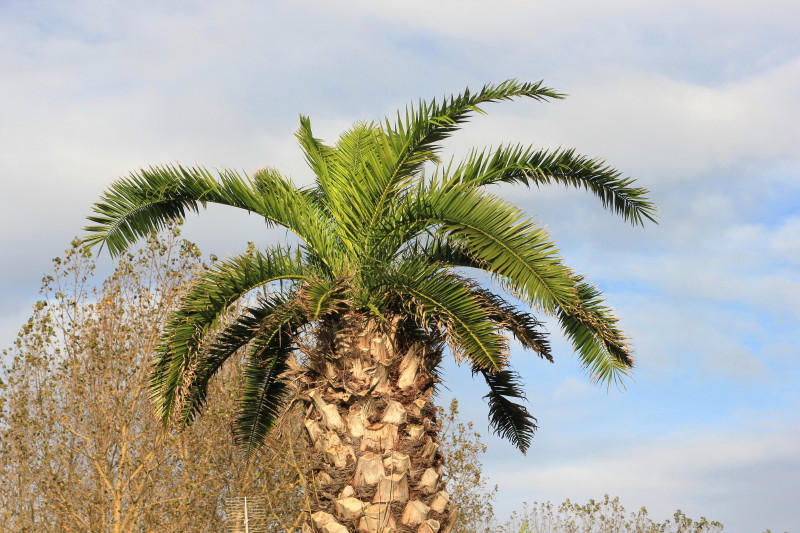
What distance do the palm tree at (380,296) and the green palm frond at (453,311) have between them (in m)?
0.02

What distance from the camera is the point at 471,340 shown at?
9.16 meters

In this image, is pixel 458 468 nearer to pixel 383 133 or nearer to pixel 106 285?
pixel 106 285

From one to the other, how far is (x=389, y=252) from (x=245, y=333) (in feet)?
7.05

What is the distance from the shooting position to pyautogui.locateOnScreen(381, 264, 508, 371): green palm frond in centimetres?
909

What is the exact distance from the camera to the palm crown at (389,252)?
9.22 m

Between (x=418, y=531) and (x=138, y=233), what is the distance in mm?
4888

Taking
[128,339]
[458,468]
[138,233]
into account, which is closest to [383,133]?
[138,233]

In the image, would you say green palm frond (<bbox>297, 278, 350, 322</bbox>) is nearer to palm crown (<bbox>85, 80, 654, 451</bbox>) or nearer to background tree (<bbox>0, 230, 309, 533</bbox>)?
palm crown (<bbox>85, 80, 654, 451</bbox>)

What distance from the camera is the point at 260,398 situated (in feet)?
40.1

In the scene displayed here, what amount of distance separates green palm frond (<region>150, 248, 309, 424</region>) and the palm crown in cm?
2

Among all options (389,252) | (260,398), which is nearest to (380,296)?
(389,252)

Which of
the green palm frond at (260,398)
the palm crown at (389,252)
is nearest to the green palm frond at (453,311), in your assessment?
the palm crown at (389,252)

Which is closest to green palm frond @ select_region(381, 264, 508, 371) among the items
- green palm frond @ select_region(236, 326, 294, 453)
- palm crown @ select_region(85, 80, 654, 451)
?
palm crown @ select_region(85, 80, 654, 451)

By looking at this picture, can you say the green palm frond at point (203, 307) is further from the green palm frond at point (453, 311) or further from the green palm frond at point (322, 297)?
the green palm frond at point (453, 311)
